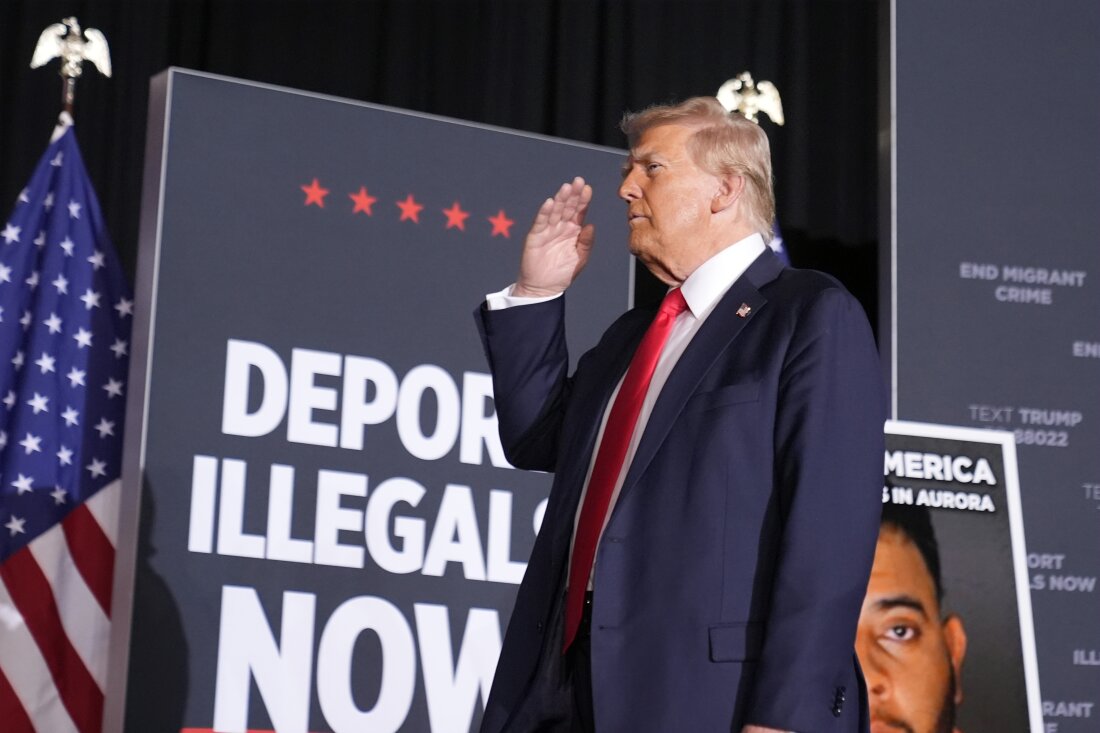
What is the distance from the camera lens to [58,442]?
3686 millimetres

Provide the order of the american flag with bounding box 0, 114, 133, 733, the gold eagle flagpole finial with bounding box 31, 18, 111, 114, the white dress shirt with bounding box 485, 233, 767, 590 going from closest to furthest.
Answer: the white dress shirt with bounding box 485, 233, 767, 590 < the american flag with bounding box 0, 114, 133, 733 < the gold eagle flagpole finial with bounding box 31, 18, 111, 114

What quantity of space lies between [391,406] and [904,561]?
4.22 ft

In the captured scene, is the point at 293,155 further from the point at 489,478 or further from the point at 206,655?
the point at 206,655

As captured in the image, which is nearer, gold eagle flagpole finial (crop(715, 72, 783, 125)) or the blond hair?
the blond hair

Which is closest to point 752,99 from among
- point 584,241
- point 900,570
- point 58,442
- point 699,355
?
point 900,570

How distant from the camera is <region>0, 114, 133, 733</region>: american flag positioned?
11.6 ft

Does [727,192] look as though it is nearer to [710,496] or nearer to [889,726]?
[710,496]

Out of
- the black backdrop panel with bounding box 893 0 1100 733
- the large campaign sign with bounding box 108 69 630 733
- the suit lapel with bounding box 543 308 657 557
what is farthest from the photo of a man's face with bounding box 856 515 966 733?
the suit lapel with bounding box 543 308 657 557

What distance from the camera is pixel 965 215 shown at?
4.21m

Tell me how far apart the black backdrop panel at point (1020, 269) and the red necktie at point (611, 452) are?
79.6 inches

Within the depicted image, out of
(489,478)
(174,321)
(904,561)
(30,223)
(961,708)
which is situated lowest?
(961,708)

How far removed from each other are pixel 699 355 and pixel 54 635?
85.5 inches

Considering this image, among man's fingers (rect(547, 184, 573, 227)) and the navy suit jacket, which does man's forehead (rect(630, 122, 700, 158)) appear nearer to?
man's fingers (rect(547, 184, 573, 227))

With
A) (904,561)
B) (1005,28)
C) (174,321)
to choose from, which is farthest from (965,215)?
(174,321)
